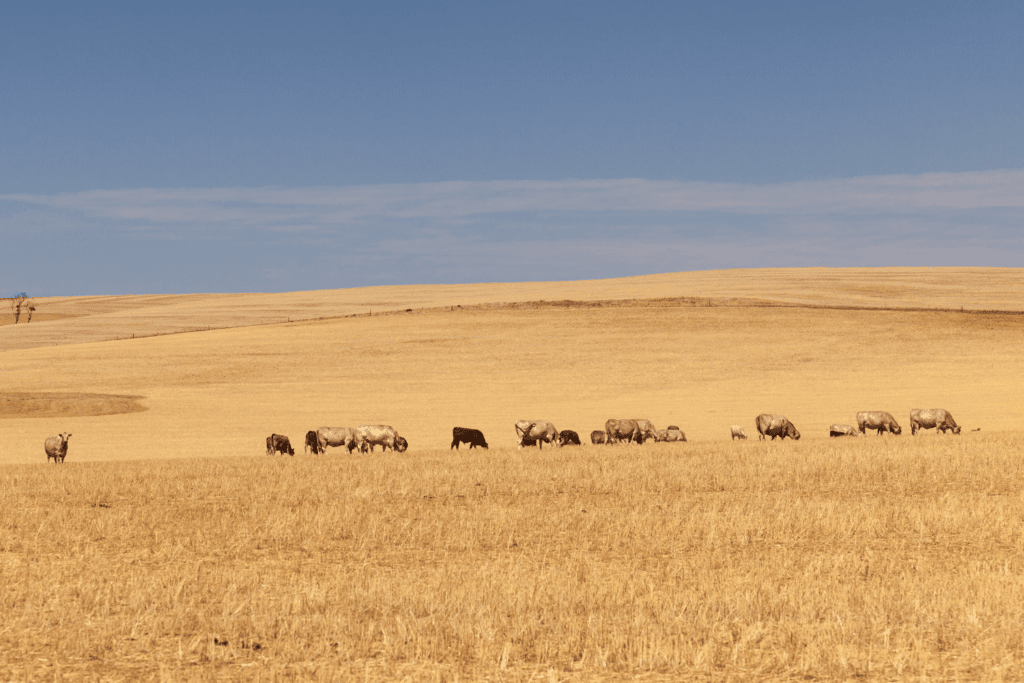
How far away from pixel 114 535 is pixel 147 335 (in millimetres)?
75058

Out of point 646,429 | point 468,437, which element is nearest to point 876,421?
point 646,429

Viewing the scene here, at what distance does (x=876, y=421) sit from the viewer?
37.6 m

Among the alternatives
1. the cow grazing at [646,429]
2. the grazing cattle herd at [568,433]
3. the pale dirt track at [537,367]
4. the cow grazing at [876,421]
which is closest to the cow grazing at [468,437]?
the grazing cattle herd at [568,433]

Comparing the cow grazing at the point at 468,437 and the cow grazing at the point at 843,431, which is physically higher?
the cow grazing at the point at 843,431

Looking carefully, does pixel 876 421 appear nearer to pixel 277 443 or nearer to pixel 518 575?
pixel 277 443

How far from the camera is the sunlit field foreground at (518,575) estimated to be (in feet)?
27.6

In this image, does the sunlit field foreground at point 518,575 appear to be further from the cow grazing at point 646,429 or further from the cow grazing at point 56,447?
the cow grazing at point 646,429

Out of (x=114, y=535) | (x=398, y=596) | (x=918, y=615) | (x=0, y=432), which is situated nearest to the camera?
(x=918, y=615)

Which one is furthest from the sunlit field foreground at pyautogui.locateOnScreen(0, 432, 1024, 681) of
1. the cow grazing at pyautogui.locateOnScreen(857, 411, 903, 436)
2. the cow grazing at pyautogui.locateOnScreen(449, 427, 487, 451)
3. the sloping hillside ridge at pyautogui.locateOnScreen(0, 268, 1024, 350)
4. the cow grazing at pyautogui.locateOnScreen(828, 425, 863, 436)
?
the sloping hillside ridge at pyautogui.locateOnScreen(0, 268, 1024, 350)

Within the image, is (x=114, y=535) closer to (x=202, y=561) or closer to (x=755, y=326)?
(x=202, y=561)

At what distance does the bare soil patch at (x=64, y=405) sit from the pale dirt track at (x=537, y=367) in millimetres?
425

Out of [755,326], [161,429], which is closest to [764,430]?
[161,429]

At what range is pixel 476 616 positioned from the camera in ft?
31.5

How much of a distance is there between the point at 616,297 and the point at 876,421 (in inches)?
2039
